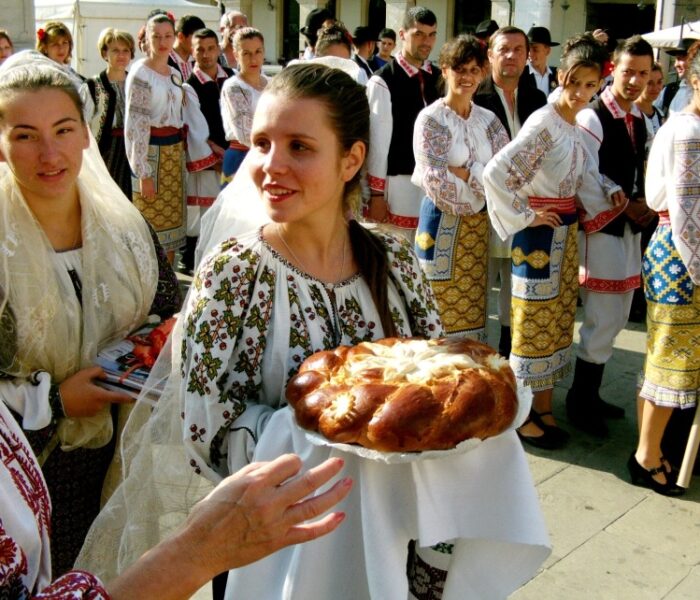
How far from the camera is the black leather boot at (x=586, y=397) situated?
464cm

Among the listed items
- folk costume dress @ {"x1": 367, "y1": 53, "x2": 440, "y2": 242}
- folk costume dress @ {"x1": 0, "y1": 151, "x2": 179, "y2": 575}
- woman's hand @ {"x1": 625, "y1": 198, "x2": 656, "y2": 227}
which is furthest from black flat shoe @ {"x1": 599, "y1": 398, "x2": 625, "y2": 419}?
folk costume dress @ {"x1": 0, "y1": 151, "x2": 179, "y2": 575}

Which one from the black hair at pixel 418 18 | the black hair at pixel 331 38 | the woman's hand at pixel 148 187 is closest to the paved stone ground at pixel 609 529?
the black hair at pixel 418 18

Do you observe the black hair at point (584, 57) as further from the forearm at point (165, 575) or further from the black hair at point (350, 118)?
the forearm at point (165, 575)

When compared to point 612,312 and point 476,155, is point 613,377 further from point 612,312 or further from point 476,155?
point 476,155

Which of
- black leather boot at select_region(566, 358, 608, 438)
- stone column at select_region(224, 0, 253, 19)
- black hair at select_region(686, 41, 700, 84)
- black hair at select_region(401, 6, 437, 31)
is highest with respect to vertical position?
stone column at select_region(224, 0, 253, 19)

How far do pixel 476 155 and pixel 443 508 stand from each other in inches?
129

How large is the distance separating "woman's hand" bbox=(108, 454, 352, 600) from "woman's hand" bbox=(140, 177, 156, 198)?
5.64 metres

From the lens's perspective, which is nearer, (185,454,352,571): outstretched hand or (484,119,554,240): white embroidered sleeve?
(185,454,352,571): outstretched hand

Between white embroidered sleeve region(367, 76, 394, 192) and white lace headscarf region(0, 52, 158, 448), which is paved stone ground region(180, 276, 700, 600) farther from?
white embroidered sleeve region(367, 76, 394, 192)

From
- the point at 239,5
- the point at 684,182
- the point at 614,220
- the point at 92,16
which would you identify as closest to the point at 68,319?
the point at 684,182

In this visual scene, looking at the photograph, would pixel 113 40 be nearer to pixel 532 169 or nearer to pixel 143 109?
pixel 143 109

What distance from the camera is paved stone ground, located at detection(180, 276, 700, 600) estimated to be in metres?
3.20

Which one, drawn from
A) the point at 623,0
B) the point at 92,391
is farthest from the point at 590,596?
the point at 623,0

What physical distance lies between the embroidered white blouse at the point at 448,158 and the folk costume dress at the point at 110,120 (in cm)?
335
